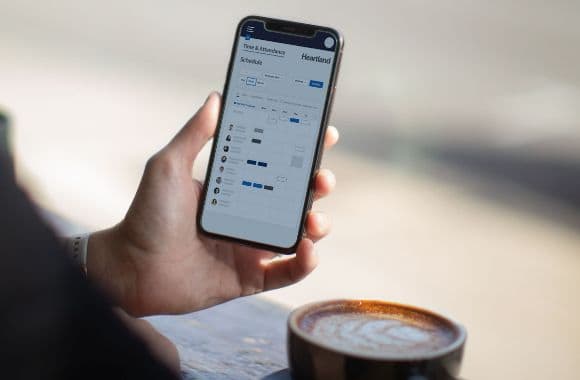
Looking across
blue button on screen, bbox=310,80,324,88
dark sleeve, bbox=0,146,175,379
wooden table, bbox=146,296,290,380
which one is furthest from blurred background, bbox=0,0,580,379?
dark sleeve, bbox=0,146,175,379

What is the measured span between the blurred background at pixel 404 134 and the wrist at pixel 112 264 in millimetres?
435

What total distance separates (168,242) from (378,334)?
11.8 inches

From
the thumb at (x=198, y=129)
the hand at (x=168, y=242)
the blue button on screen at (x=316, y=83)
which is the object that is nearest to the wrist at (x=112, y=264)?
the hand at (x=168, y=242)

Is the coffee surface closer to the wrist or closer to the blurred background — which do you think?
the wrist

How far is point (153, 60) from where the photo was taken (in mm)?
1972

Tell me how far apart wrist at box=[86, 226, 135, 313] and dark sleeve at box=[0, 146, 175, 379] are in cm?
46

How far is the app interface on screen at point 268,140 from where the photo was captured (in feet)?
2.51

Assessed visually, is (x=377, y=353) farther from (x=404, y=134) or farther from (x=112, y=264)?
(x=404, y=134)

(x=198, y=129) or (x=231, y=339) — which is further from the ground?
(x=198, y=129)

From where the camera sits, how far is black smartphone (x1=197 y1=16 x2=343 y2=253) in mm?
765

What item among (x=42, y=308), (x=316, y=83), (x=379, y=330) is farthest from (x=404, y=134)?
(x=42, y=308)

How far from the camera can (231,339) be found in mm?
731

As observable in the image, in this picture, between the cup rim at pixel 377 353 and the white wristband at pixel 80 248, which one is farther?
the white wristband at pixel 80 248

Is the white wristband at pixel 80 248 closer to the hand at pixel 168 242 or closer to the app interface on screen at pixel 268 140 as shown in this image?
the hand at pixel 168 242
